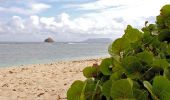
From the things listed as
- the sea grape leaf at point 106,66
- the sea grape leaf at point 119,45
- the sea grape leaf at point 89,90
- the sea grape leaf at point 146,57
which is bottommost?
the sea grape leaf at point 89,90

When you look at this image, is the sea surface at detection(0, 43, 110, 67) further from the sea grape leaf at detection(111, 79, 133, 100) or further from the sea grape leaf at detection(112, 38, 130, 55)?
the sea grape leaf at detection(111, 79, 133, 100)

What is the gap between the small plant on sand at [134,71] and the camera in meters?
1.16

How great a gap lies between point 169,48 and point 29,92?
818 cm

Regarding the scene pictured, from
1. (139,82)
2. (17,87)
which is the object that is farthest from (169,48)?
(17,87)

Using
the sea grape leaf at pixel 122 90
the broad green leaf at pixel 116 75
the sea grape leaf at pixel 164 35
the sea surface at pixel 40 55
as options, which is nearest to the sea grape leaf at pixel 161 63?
the broad green leaf at pixel 116 75

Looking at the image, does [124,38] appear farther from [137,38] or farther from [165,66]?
[165,66]

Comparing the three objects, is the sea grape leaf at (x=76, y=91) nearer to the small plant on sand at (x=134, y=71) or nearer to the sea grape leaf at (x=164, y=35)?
the small plant on sand at (x=134, y=71)

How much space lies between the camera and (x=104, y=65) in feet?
5.08

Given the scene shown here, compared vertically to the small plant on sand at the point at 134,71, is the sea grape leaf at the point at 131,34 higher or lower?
higher

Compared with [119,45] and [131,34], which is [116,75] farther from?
[131,34]

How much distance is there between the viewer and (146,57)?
4.47 feet

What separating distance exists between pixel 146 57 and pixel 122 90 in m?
0.30

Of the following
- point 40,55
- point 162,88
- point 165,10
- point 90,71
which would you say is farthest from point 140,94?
point 40,55

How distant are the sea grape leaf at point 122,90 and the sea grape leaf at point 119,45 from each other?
43cm
